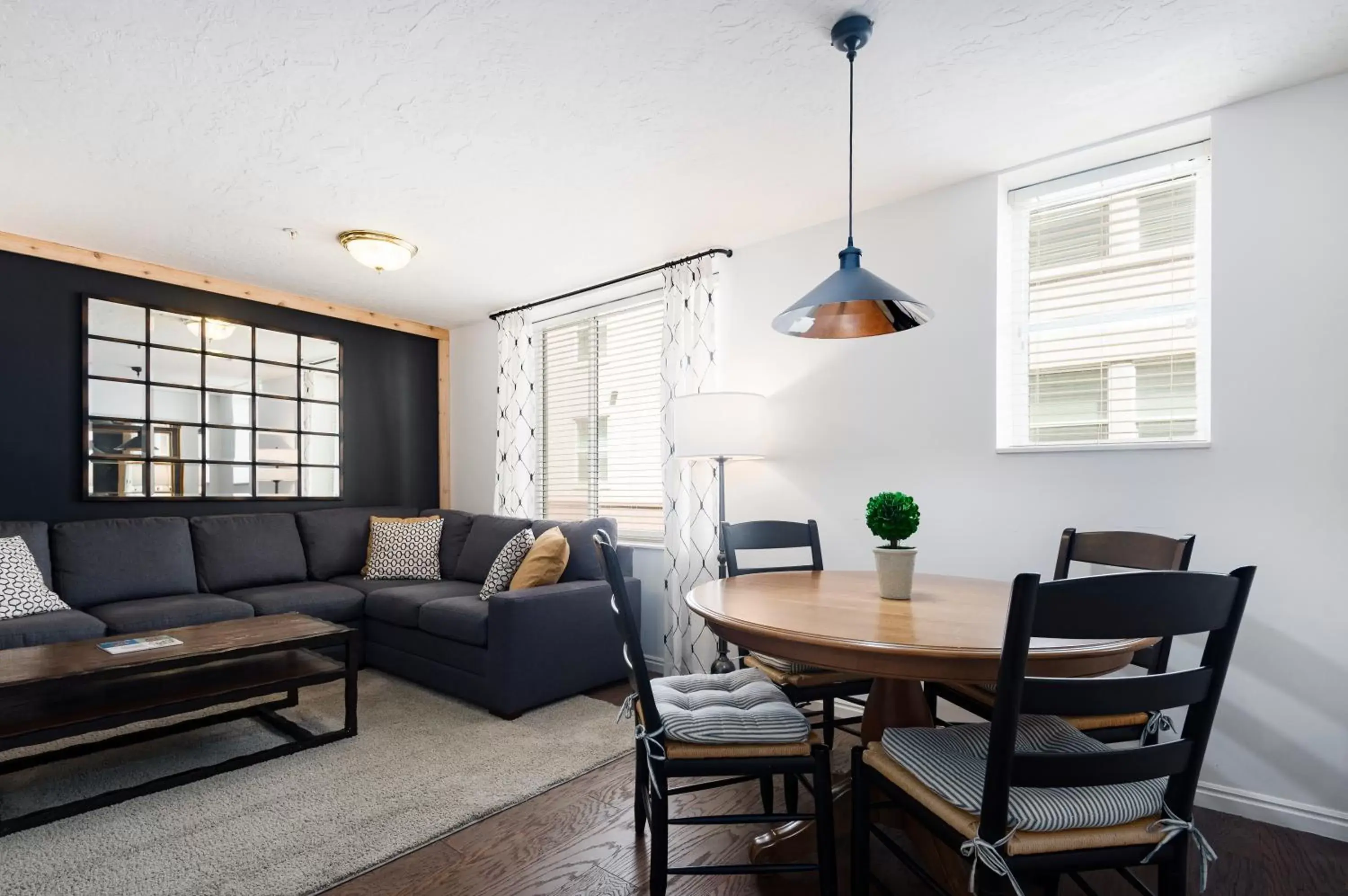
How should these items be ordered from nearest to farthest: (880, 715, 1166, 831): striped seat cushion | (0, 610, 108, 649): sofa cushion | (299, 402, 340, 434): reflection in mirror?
1. (880, 715, 1166, 831): striped seat cushion
2. (0, 610, 108, 649): sofa cushion
3. (299, 402, 340, 434): reflection in mirror

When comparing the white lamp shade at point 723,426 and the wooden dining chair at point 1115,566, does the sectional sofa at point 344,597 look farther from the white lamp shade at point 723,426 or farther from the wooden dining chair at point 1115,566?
the wooden dining chair at point 1115,566

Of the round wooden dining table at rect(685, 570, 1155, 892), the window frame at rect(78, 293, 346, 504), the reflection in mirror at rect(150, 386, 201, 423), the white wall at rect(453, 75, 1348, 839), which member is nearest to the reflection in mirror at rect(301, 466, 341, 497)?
the window frame at rect(78, 293, 346, 504)

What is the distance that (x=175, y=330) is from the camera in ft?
13.6

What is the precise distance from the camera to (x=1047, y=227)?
2.92 m

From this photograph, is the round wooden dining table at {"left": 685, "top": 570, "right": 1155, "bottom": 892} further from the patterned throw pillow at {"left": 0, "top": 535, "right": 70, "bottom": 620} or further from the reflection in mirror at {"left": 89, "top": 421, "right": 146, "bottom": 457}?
the reflection in mirror at {"left": 89, "top": 421, "right": 146, "bottom": 457}

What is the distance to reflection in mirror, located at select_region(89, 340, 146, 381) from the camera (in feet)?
12.6

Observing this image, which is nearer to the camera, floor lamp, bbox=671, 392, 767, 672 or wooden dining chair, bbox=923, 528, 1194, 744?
wooden dining chair, bbox=923, 528, 1194, 744

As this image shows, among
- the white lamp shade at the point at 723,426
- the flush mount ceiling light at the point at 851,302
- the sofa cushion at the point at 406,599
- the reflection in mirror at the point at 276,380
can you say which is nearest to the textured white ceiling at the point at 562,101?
the flush mount ceiling light at the point at 851,302

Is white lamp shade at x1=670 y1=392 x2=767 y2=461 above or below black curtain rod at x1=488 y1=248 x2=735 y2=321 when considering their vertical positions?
below

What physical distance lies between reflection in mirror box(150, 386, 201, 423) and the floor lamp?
3087mm

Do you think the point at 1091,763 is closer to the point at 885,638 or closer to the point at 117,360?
the point at 885,638

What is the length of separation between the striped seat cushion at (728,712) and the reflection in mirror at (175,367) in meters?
3.80

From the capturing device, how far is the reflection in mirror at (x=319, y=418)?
475 centimetres

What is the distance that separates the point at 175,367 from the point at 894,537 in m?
4.34
